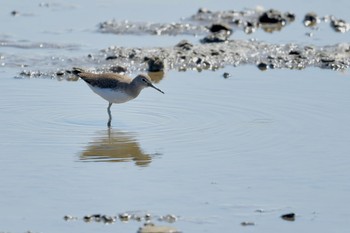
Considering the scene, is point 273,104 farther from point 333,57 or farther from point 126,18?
point 126,18

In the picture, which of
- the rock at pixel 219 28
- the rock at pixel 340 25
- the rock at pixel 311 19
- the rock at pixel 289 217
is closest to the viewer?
the rock at pixel 289 217

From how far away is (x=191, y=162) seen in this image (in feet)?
40.5

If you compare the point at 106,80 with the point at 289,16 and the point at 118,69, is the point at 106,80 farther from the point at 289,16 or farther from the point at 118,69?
the point at 289,16

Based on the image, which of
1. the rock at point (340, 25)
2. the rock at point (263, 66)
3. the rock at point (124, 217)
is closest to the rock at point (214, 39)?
the rock at point (263, 66)

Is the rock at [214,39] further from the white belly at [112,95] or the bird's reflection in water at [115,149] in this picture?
the bird's reflection in water at [115,149]

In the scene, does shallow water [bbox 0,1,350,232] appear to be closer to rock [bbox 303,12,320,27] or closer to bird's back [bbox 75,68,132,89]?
bird's back [bbox 75,68,132,89]

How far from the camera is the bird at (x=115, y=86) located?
14.7 metres

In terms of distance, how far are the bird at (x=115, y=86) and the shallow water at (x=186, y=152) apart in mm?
285

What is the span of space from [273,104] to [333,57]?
315 centimetres

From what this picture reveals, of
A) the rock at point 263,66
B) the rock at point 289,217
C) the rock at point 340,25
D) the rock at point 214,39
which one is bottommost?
the rock at point 289,217

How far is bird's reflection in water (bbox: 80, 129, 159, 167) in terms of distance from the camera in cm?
1258

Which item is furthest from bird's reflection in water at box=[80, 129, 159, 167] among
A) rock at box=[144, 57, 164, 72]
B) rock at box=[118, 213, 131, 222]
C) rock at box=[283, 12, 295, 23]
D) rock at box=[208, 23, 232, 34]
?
rock at box=[283, 12, 295, 23]

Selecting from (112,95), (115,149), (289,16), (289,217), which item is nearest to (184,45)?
(289,16)

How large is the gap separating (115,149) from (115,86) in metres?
1.86
